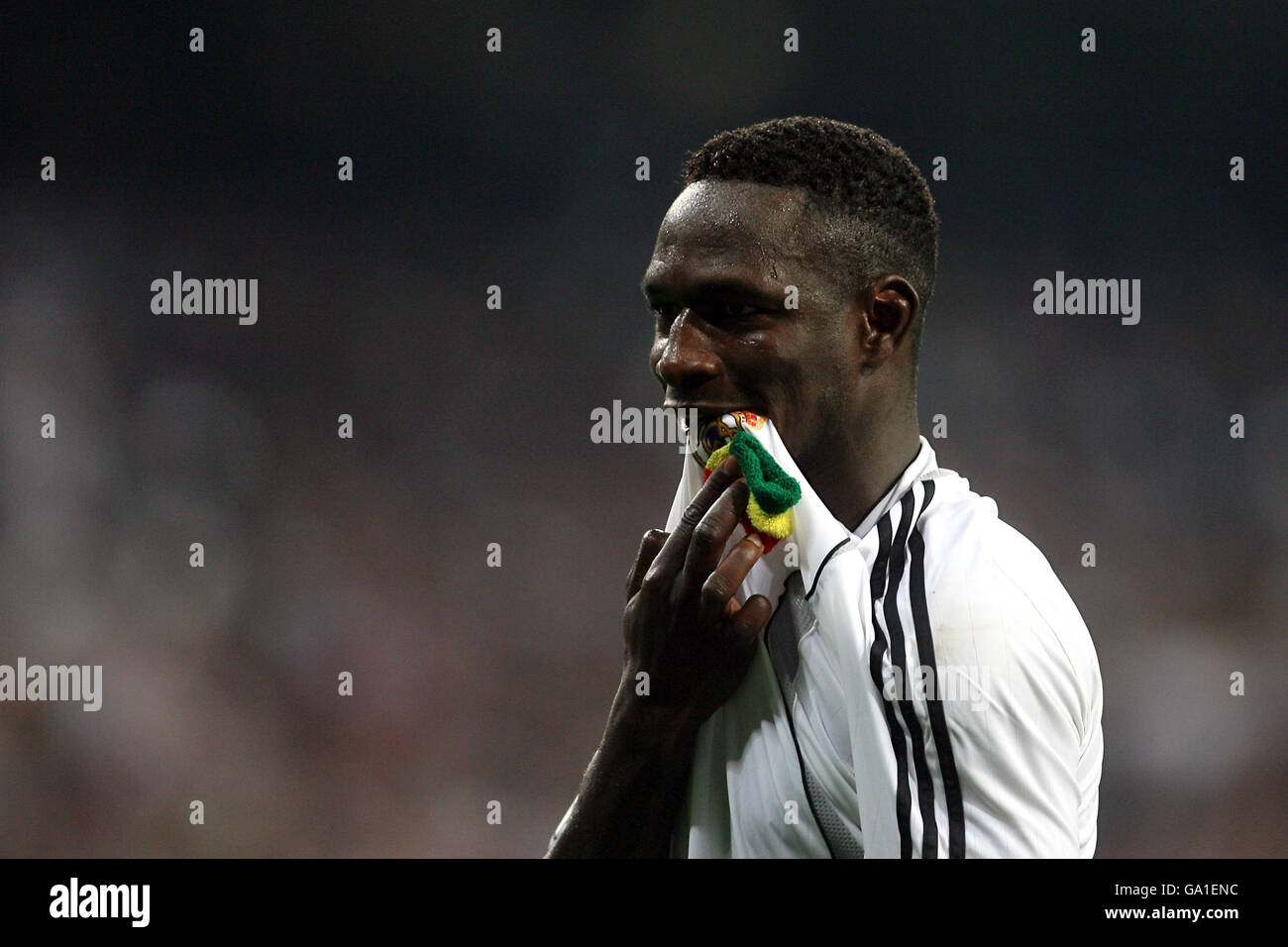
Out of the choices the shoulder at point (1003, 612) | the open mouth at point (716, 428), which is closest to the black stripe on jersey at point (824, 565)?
the shoulder at point (1003, 612)

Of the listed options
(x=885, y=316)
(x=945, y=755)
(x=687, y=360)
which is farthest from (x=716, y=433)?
(x=945, y=755)

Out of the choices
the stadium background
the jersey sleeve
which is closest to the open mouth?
the jersey sleeve

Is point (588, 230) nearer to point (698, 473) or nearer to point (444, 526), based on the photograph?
point (444, 526)

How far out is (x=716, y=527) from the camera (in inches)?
75.3

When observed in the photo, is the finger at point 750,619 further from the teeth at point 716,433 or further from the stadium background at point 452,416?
the stadium background at point 452,416

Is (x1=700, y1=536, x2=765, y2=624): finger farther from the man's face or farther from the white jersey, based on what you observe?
the man's face

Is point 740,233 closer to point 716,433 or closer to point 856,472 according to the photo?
A: point 716,433

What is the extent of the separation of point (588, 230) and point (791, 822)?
3.94 m

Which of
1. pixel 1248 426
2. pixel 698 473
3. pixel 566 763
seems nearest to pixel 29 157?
pixel 566 763

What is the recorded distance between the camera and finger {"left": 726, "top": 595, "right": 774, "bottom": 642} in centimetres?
194

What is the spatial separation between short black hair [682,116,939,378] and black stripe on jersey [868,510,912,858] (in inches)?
20.9

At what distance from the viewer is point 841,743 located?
1.83 metres

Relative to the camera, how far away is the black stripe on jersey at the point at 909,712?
5.43 feet

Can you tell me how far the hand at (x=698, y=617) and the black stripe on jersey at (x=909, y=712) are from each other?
0.23m
